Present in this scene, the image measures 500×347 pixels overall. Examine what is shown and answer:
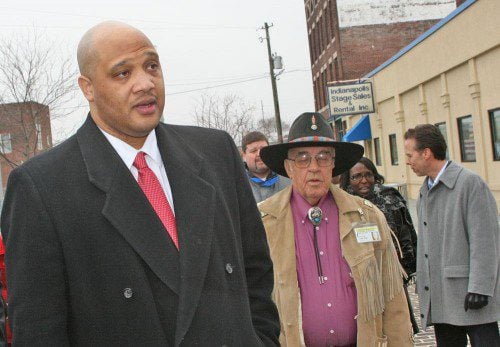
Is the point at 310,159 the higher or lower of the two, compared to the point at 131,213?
higher

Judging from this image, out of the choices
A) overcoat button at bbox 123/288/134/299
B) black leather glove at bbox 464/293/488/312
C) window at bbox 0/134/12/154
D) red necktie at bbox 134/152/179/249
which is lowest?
black leather glove at bbox 464/293/488/312

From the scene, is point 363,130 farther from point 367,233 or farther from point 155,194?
point 155,194

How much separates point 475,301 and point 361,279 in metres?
1.44

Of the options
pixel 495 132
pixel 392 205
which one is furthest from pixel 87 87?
pixel 495 132

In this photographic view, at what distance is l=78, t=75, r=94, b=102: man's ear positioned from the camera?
6.46 feet

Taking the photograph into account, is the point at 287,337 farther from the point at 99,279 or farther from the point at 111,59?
the point at 111,59

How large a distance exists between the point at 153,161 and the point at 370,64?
105 feet

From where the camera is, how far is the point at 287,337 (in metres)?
3.25

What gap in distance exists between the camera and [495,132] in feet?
48.8

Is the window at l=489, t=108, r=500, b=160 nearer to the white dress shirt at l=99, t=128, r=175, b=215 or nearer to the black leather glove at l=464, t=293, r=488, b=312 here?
the black leather glove at l=464, t=293, r=488, b=312

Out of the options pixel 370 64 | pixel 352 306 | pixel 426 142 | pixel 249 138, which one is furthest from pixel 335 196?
pixel 370 64

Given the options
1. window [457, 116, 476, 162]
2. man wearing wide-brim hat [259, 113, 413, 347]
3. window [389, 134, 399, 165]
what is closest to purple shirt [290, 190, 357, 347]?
man wearing wide-brim hat [259, 113, 413, 347]

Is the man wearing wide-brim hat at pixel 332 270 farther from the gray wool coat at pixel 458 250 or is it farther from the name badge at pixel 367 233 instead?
the gray wool coat at pixel 458 250

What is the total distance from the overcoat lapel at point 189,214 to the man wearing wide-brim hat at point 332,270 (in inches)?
54.9
